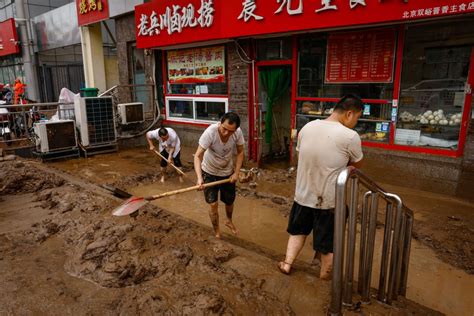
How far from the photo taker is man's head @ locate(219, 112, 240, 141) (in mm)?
4266

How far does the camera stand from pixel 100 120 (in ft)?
34.0

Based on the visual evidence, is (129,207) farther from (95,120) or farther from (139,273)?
(95,120)

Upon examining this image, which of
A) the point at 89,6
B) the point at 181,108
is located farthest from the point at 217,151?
the point at 89,6

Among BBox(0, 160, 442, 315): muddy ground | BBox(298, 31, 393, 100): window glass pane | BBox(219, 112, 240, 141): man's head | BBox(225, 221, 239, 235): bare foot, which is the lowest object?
BBox(225, 221, 239, 235): bare foot

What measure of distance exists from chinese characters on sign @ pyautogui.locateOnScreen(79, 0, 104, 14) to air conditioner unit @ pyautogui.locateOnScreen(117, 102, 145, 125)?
13.0 ft

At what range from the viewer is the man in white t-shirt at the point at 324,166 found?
3033 millimetres

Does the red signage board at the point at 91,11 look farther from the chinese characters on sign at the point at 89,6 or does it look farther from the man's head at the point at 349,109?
the man's head at the point at 349,109

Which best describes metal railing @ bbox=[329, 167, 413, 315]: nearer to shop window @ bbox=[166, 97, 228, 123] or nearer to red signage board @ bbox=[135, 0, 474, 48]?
red signage board @ bbox=[135, 0, 474, 48]

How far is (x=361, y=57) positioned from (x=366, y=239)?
493 centimetres

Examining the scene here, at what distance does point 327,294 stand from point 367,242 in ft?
1.84

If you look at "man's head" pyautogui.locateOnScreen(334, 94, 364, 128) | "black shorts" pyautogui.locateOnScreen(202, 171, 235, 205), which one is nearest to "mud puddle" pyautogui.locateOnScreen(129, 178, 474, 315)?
"black shorts" pyautogui.locateOnScreen(202, 171, 235, 205)

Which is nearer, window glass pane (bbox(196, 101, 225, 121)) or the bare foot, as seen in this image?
the bare foot

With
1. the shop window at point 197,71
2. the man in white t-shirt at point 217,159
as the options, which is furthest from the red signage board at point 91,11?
the man in white t-shirt at point 217,159

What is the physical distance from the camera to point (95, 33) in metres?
13.9
